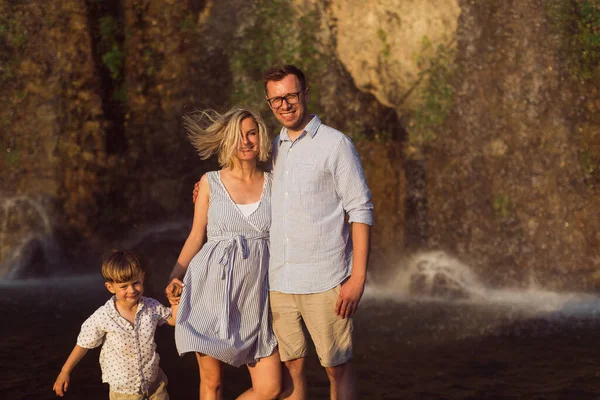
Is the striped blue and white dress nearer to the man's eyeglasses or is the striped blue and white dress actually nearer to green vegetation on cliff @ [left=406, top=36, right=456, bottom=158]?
the man's eyeglasses

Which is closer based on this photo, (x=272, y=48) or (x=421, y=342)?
(x=421, y=342)

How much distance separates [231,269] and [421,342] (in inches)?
157

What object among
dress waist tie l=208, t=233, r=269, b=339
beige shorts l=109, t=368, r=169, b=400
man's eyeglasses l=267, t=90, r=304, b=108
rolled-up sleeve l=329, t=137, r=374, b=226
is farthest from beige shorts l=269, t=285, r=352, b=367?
man's eyeglasses l=267, t=90, r=304, b=108

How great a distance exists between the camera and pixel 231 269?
4.67 m

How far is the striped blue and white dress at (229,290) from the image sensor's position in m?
4.62

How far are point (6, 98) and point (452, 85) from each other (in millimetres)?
6482

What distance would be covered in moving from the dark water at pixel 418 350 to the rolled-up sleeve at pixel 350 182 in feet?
8.35

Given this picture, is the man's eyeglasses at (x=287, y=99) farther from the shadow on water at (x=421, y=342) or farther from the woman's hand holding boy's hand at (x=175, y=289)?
the shadow on water at (x=421, y=342)

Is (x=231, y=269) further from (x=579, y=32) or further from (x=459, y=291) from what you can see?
(x=579, y=32)

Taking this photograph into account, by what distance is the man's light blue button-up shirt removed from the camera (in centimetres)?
458

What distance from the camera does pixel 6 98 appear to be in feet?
39.7

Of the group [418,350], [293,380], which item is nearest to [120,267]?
[293,380]

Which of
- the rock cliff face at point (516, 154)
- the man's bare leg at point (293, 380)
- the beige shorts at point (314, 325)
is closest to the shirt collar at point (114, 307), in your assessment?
the beige shorts at point (314, 325)

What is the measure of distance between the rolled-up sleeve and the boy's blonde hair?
1.21m
